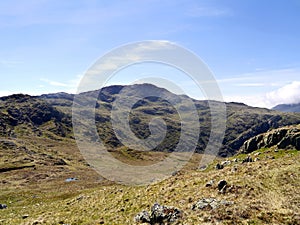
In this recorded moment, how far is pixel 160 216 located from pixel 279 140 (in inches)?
1873

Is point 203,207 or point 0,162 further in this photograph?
point 0,162

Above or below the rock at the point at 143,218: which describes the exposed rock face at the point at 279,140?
above

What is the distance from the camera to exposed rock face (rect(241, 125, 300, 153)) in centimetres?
5678

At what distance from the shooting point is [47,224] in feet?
95.8

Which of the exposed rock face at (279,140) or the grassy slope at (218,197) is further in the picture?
the exposed rock face at (279,140)

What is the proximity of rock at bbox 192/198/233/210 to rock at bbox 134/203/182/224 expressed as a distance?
6.81 feet

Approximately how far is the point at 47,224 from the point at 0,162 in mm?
126280

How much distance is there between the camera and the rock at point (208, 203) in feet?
82.7

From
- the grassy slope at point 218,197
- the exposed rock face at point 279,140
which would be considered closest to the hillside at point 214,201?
the grassy slope at point 218,197

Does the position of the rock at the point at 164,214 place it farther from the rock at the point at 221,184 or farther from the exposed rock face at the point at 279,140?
the exposed rock face at the point at 279,140

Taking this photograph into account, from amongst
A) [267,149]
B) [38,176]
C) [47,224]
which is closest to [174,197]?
[47,224]

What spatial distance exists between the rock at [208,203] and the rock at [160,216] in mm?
2076

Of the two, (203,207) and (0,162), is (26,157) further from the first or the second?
(203,207)

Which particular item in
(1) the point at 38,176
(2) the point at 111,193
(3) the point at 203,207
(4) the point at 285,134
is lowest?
(1) the point at 38,176
